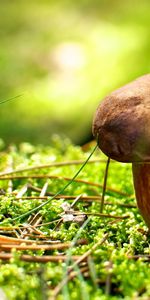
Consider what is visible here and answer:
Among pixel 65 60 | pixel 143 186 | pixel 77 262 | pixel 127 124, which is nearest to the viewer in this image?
pixel 77 262

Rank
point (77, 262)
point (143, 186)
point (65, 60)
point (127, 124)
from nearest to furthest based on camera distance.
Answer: point (77, 262)
point (127, 124)
point (143, 186)
point (65, 60)

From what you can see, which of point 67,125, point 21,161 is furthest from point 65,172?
point 67,125

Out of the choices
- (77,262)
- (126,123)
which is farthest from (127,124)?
(77,262)

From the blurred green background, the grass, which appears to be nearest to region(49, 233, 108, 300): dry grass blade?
the grass

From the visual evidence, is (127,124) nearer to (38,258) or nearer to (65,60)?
(38,258)

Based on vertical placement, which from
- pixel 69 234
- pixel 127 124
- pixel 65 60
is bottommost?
pixel 65 60

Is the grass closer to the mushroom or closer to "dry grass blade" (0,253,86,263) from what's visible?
"dry grass blade" (0,253,86,263)
